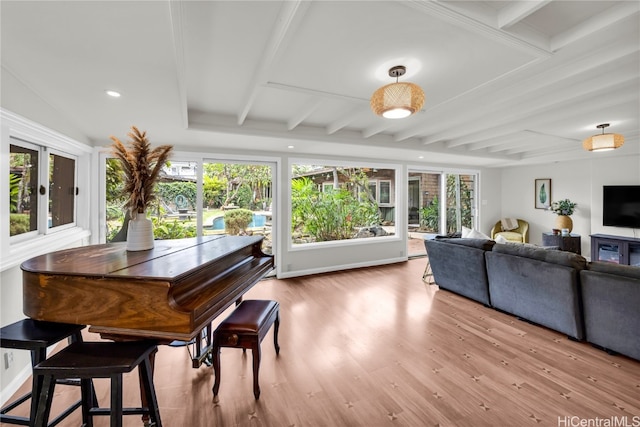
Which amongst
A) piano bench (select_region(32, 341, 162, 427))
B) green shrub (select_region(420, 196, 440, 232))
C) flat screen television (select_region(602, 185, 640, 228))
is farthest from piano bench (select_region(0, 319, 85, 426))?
flat screen television (select_region(602, 185, 640, 228))

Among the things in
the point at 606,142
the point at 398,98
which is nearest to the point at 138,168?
the point at 398,98

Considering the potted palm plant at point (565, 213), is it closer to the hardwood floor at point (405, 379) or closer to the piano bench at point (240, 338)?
the hardwood floor at point (405, 379)

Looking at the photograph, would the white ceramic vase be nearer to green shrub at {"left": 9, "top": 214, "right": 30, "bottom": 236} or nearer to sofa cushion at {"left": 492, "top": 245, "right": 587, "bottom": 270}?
green shrub at {"left": 9, "top": 214, "right": 30, "bottom": 236}

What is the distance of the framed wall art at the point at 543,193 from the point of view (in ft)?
21.3

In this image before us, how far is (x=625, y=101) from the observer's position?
2.82m

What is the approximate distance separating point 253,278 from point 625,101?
4.10 m

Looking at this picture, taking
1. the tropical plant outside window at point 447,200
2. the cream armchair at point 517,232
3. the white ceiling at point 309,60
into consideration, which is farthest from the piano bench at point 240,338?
the cream armchair at point 517,232

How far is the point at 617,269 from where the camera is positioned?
2342 millimetres

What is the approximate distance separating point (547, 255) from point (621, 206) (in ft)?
13.7

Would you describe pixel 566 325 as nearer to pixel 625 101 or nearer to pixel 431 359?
pixel 431 359

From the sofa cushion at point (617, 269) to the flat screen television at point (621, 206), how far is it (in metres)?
4.10

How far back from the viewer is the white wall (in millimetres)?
5242

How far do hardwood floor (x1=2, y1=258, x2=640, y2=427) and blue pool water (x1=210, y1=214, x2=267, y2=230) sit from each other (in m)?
1.96

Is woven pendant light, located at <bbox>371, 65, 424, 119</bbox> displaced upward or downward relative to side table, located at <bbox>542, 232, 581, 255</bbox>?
upward
